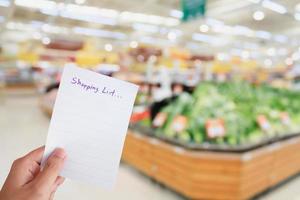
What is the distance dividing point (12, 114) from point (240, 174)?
7.70 meters

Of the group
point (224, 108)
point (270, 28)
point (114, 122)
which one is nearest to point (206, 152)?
point (224, 108)

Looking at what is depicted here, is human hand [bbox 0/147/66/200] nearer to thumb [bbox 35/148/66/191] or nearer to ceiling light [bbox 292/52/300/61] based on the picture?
thumb [bbox 35/148/66/191]

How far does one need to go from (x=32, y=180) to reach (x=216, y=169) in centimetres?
250

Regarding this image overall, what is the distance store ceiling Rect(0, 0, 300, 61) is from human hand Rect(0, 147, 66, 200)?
6.55 metres

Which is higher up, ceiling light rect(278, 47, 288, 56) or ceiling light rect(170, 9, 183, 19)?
ceiling light rect(278, 47, 288, 56)

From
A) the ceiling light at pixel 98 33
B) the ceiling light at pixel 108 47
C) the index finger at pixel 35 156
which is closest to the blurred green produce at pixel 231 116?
the index finger at pixel 35 156

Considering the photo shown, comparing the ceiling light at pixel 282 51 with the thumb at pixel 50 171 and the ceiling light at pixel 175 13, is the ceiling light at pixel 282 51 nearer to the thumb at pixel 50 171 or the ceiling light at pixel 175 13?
the ceiling light at pixel 175 13

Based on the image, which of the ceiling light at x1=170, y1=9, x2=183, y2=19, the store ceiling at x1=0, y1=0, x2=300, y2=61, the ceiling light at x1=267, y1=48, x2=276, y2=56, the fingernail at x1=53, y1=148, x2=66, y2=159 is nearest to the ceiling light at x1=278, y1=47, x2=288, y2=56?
the ceiling light at x1=267, y1=48, x2=276, y2=56

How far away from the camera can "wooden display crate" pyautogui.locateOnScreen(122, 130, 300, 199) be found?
292 centimetres

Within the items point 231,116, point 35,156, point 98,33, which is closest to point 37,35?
point 98,33

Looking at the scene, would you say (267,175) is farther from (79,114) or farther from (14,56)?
(14,56)

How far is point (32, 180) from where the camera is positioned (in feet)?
2.32

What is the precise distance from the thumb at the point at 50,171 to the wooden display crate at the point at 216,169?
2.40m

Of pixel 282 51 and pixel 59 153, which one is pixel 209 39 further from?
pixel 59 153
